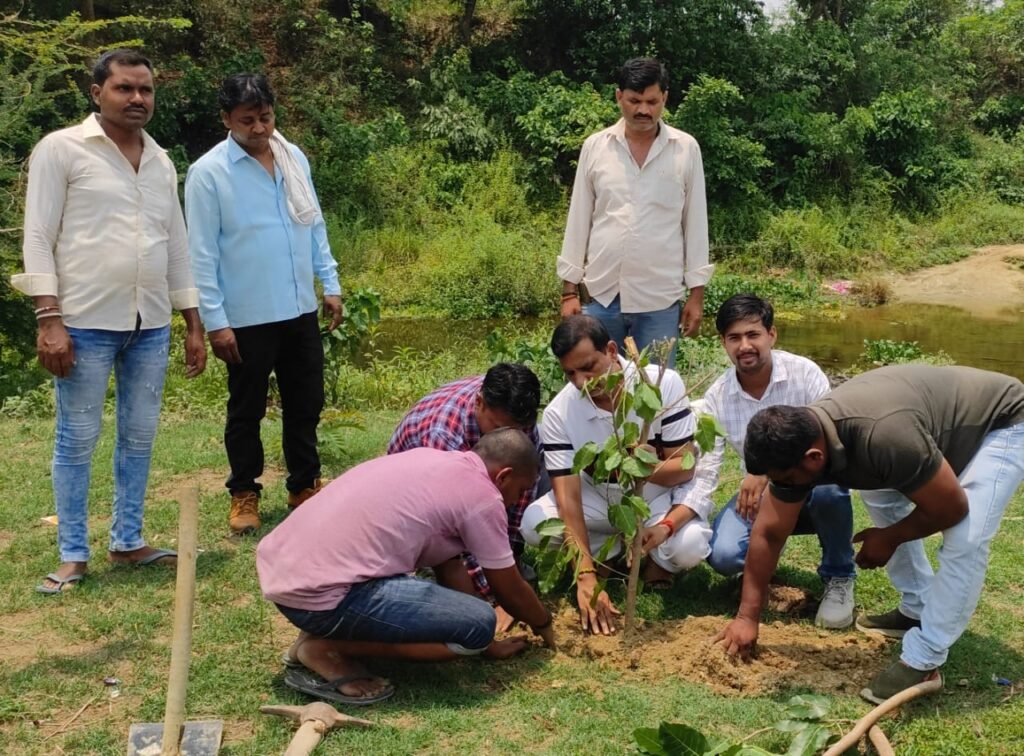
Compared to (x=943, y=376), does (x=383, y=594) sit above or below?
below

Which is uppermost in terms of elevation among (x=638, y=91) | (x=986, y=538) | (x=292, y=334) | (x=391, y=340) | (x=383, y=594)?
(x=638, y=91)

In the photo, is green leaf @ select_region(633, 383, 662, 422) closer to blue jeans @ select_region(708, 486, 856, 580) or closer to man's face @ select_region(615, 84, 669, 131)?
blue jeans @ select_region(708, 486, 856, 580)

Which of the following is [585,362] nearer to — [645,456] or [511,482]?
[645,456]

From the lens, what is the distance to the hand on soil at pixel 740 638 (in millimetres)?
3529

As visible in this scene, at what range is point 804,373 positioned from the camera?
→ 4082 mm

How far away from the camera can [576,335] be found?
3838mm

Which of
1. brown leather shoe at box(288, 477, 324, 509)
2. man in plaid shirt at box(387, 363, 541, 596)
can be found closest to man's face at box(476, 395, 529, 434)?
man in plaid shirt at box(387, 363, 541, 596)

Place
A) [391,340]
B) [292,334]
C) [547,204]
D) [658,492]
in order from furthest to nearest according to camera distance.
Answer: [547,204], [391,340], [292,334], [658,492]

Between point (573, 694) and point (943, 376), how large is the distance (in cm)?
167

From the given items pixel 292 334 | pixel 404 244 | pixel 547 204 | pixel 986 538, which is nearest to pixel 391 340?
pixel 404 244

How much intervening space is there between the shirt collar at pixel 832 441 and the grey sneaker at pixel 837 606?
3.44 feet

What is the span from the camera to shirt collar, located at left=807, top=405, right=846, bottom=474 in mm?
3105

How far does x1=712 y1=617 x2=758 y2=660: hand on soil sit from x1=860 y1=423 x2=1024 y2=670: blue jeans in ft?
1.66

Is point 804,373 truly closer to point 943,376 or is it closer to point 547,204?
point 943,376
